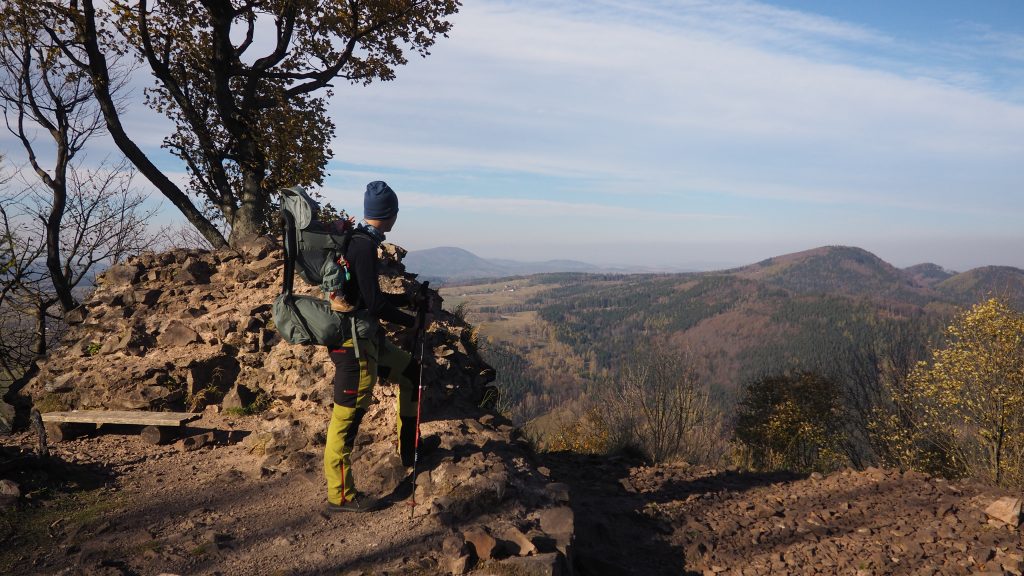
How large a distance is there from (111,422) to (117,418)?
10 centimetres

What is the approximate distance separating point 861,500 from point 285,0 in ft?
46.4

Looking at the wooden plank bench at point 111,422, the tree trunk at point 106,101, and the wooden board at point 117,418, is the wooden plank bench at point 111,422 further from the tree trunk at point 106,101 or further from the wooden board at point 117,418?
the tree trunk at point 106,101

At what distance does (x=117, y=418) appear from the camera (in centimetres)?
710

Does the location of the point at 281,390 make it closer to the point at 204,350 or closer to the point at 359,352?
the point at 204,350

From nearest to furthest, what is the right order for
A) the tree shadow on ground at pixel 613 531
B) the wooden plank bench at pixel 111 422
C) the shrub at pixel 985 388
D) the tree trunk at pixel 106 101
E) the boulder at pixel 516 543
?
the boulder at pixel 516 543 → the tree shadow on ground at pixel 613 531 → the wooden plank bench at pixel 111 422 → the tree trunk at pixel 106 101 → the shrub at pixel 985 388

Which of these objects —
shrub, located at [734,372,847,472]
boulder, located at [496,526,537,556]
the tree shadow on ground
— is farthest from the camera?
shrub, located at [734,372,847,472]

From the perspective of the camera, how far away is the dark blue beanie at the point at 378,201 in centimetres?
506

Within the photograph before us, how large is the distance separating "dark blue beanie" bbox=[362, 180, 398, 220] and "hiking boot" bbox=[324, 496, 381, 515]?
2.74m

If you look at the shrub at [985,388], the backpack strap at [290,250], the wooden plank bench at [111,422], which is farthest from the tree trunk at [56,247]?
the shrub at [985,388]

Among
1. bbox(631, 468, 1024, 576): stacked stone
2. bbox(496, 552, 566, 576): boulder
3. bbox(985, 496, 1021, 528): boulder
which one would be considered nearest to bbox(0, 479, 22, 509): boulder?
bbox(496, 552, 566, 576): boulder

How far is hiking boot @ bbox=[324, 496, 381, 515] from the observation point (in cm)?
536

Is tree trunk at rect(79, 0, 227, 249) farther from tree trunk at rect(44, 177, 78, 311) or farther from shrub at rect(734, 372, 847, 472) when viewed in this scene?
shrub at rect(734, 372, 847, 472)

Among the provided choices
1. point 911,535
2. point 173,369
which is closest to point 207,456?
point 173,369

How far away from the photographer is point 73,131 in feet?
44.7
